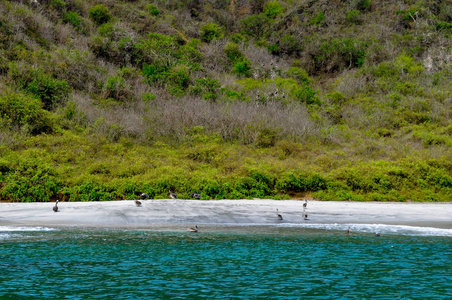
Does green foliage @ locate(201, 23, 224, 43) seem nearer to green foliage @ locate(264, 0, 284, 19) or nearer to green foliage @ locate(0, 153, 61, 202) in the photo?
green foliage @ locate(264, 0, 284, 19)

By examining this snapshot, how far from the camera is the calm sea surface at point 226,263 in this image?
9781mm

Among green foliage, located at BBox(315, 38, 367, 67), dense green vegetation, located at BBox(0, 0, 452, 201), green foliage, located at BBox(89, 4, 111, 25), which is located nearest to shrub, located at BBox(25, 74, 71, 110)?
dense green vegetation, located at BBox(0, 0, 452, 201)

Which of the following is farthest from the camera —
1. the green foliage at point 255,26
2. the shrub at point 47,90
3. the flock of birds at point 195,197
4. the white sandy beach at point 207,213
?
the green foliage at point 255,26

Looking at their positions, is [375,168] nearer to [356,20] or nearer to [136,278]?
[136,278]

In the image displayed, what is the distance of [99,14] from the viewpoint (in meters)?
47.6

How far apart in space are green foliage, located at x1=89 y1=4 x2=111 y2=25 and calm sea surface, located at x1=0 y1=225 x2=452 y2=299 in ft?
120

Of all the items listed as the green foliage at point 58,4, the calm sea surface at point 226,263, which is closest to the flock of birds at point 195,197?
the calm sea surface at point 226,263

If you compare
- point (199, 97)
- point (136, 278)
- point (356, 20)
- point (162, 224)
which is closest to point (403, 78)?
point (356, 20)

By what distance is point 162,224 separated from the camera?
17.1m

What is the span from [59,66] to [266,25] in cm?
2985

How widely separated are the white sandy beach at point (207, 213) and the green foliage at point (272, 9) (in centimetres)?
4661

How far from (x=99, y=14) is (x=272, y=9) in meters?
25.1

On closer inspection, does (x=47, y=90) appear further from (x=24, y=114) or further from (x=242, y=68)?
(x=242, y=68)

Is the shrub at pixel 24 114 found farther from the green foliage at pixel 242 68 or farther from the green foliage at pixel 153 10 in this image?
the green foliage at pixel 153 10
